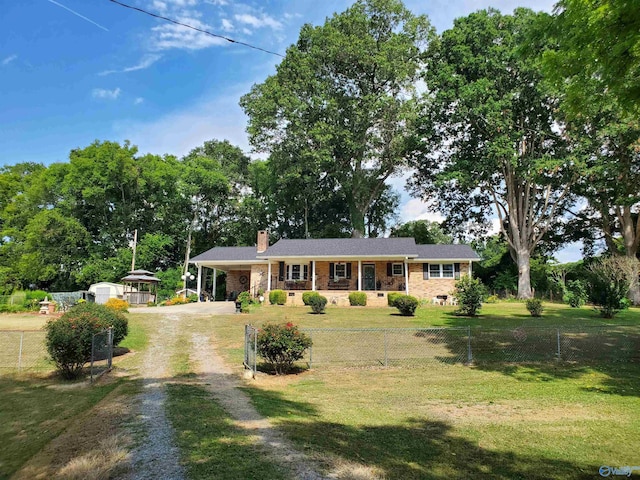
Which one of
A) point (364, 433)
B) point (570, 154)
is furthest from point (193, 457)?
point (570, 154)

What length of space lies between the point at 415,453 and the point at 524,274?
29.9 m

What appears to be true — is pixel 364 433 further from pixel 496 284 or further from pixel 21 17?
pixel 496 284

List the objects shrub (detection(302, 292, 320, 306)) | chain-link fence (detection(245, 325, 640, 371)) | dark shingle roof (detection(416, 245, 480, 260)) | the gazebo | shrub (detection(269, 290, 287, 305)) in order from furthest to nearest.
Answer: the gazebo < dark shingle roof (detection(416, 245, 480, 260)) < shrub (detection(269, 290, 287, 305)) < shrub (detection(302, 292, 320, 306)) < chain-link fence (detection(245, 325, 640, 371))

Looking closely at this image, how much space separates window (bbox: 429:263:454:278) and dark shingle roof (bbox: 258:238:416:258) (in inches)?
86.2

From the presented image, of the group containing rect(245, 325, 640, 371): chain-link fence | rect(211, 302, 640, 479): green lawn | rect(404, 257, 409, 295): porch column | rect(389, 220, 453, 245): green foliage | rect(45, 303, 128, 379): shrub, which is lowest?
rect(211, 302, 640, 479): green lawn

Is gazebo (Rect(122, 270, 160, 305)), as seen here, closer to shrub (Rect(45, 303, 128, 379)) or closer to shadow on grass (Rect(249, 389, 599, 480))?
shrub (Rect(45, 303, 128, 379))

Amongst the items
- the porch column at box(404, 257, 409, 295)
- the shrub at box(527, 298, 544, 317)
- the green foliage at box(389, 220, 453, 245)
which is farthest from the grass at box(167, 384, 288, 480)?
the green foliage at box(389, 220, 453, 245)

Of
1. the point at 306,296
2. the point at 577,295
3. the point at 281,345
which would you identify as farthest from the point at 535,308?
the point at 281,345

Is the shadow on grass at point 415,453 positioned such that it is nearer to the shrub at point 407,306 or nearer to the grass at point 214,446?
the grass at point 214,446

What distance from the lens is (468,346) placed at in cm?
1282

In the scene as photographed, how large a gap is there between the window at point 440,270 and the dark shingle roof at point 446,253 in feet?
2.14

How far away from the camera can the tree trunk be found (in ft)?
102

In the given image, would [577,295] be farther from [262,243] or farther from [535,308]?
[262,243]

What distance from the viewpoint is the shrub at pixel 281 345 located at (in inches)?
436
